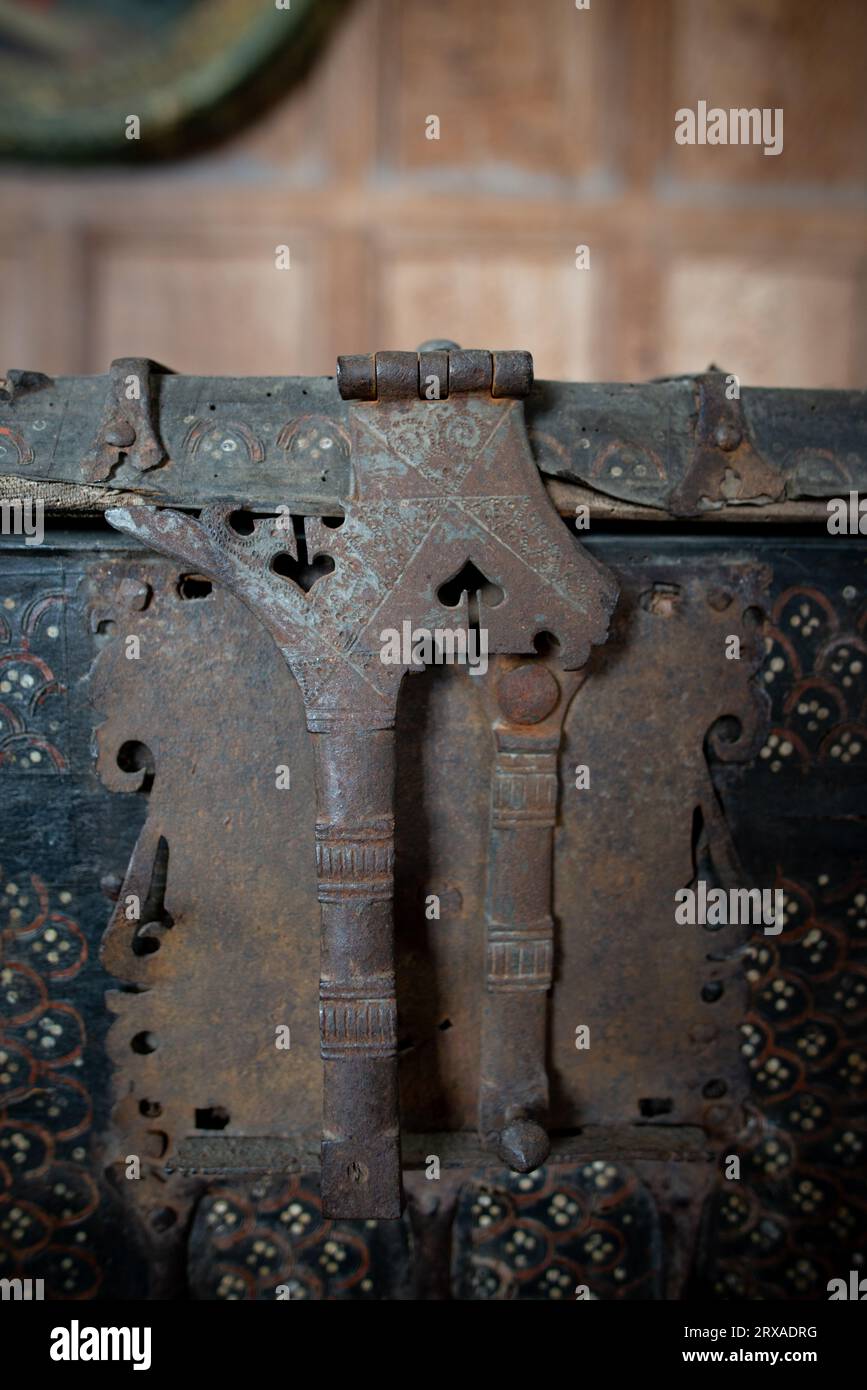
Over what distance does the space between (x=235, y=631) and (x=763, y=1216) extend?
0.98m

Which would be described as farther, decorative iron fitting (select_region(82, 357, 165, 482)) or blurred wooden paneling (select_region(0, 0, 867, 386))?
blurred wooden paneling (select_region(0, 0, 867, 386))

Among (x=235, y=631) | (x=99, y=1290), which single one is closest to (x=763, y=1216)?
(x=99, y=1290)

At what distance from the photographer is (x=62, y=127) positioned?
1.96 meters

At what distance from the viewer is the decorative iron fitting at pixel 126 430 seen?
1037 mm

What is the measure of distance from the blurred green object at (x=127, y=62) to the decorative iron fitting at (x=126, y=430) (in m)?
1.24

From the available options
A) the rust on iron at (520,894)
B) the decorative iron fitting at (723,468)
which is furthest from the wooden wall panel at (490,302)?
the rust on iron at (520,894)

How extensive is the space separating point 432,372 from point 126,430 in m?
0.34

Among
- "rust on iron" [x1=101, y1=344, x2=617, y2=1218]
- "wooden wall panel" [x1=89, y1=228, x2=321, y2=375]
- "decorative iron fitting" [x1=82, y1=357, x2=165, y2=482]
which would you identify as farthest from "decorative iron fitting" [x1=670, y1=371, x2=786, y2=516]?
"wooden wall panel" [x1=89, y1=228, x2=321, y2=375]

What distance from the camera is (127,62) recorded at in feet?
6.30

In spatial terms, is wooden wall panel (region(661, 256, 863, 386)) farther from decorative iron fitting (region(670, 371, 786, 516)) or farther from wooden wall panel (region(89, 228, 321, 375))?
decorative iron fitting (region(670, 371, 786, 516))

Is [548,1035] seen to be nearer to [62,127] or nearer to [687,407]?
[687,407]

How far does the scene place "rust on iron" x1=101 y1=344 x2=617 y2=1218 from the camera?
101 cm

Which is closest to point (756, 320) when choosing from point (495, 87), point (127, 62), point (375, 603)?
point (495, 87)

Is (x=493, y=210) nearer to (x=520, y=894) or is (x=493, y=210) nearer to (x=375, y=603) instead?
(x=375, y=603)
